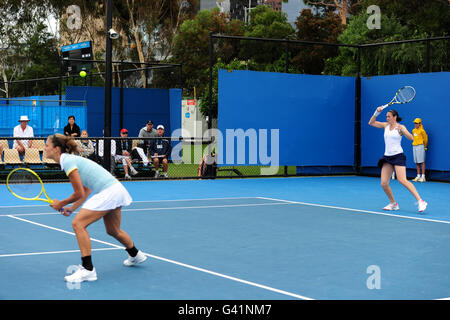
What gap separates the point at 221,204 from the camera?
12.3 metres

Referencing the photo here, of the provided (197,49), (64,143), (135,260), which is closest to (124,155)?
Answer: (135,260)

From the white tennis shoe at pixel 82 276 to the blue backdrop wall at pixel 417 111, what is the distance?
13209 mm

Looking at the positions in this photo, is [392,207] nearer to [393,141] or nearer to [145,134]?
[393,141]

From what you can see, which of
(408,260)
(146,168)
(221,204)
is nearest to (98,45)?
(146,168)

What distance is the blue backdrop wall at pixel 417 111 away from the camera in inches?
685

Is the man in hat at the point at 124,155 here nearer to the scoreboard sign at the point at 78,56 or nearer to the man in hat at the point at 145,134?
the man in hat at the point at 145,134

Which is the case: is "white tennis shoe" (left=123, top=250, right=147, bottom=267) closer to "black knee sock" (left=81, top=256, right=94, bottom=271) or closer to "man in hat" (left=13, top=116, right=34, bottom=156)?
"black knee sock" (left=81, top=256, right=94, bottom=271)

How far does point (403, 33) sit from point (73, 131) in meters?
21.1

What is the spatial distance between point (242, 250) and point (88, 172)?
2289 mm

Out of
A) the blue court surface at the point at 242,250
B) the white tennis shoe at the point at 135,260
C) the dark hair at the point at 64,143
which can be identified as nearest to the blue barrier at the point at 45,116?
the blue court surface at the point at 242,250

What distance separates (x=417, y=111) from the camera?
709 inches

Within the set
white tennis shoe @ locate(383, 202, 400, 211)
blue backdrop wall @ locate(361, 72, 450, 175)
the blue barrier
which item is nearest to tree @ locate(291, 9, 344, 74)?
blue backdrop wall @ locate(361, 72, 450, 175)

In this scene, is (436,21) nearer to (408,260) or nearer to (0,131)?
(0,131)

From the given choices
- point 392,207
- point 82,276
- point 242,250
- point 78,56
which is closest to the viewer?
point 82,276
